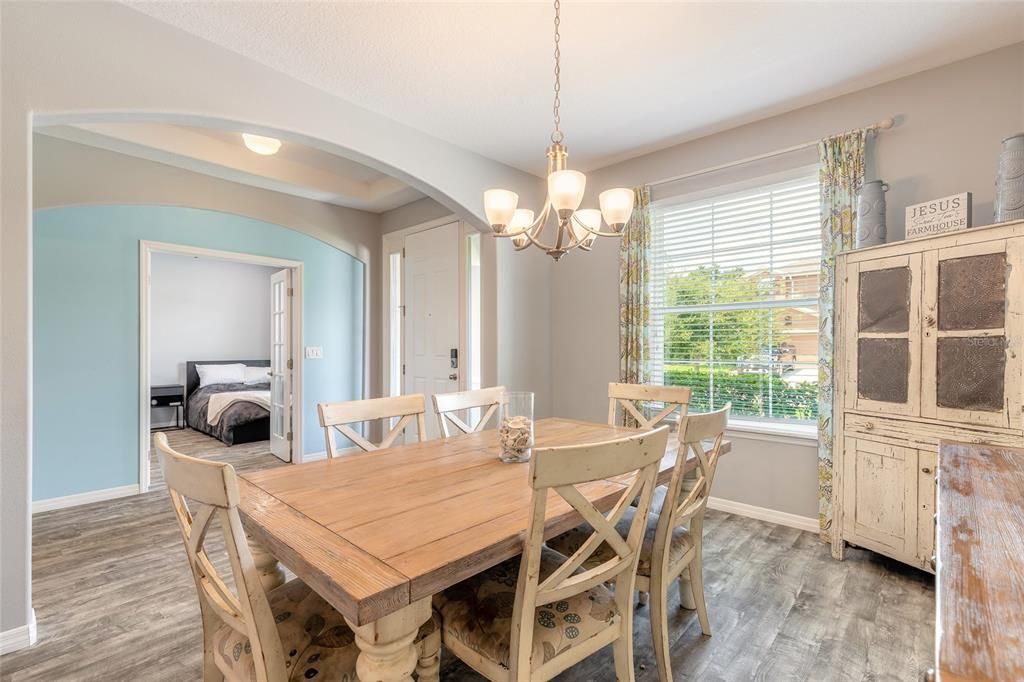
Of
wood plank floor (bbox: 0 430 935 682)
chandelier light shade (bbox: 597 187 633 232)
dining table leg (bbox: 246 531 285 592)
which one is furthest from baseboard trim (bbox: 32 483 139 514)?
chandelier light shade (bbox: 597 187 633 232)

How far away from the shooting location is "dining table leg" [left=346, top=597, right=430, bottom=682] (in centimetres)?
96

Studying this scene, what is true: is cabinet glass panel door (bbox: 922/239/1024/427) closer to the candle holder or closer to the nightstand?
the candle holder

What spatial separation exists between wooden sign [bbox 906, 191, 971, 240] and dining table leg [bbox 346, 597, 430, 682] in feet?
9.16

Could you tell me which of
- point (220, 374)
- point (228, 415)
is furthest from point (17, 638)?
point (220, 374)

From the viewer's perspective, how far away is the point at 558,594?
116 centimetres

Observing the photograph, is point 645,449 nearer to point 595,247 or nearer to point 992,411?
point 992,411

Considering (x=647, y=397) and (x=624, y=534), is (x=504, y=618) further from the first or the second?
(x=647, y=397)

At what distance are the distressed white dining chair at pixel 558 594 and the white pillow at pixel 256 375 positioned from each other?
22.3 ft

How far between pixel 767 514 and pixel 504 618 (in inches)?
100

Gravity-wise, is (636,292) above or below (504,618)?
above

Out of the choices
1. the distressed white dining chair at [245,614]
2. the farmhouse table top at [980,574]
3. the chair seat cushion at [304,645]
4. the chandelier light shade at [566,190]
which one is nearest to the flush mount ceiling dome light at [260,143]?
the chandelier light shade at [566,190]

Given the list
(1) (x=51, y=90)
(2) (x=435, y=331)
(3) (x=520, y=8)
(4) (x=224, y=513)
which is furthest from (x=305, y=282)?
(4) (x=224, y=513)

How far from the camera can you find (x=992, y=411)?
204 cm

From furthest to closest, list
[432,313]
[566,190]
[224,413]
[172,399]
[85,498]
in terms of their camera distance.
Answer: [172,399] < [224,413] < [432,313] < [85,498] < [566,190]
